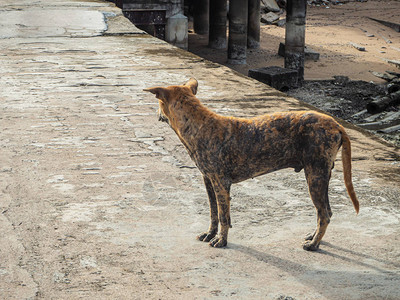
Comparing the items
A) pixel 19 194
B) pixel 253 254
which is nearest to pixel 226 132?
pixel 253 254

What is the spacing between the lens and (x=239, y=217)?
436cm

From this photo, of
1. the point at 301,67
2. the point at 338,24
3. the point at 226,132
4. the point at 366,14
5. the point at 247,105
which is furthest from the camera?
the point at 366,14

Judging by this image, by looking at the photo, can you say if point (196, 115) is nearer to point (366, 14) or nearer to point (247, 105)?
point (247, 105)

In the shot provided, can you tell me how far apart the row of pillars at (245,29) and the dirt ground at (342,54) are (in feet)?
1.45

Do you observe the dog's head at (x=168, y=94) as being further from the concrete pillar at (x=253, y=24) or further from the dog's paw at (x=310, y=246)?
the concrete pillar at (x=253, y=24)

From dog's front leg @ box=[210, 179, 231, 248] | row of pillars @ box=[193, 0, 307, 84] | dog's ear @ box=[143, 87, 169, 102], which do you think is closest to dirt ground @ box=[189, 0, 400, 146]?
row of pillars @ box=[193, 0, 307, 84]

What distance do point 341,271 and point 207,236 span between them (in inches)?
34.7

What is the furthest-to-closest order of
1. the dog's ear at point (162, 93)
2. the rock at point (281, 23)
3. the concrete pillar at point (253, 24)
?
the rock at point (281, 23) < the concrete pillar at point (253, 24) < the dog's ear at point (162, 93)

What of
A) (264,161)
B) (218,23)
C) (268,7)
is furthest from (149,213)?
(268,7)

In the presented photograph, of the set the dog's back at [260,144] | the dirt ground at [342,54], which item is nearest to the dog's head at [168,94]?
the dog's back at [260,144]

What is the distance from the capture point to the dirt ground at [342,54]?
14633mm

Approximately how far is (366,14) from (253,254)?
27.5 m

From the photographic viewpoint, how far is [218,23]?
70.5 ft

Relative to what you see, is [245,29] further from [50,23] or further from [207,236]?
[207,236]
